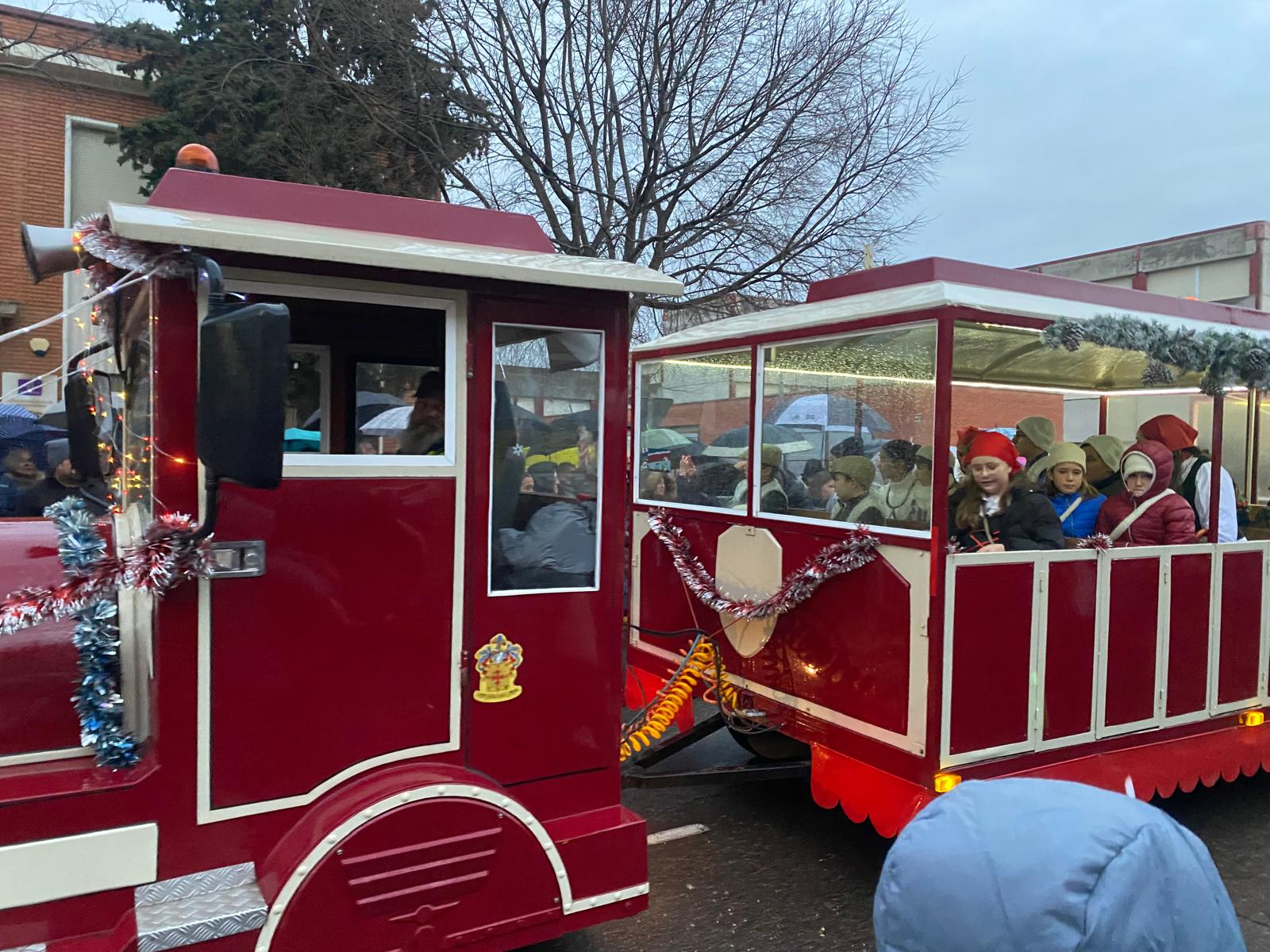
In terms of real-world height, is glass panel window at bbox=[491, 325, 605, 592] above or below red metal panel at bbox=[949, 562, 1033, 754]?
above

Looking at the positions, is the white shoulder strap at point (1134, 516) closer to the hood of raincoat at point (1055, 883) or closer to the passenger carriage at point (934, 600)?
the passenger carriage at point (934, 600)

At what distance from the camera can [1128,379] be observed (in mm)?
5676

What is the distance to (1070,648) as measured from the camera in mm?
3773

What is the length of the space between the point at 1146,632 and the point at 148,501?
4092mm

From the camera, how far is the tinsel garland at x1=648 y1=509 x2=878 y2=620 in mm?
3787

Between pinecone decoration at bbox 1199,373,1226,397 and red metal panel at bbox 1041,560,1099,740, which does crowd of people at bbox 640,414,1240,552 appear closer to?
red metal panel at bbox 1041,560,1099,740

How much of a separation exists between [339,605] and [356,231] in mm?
1108

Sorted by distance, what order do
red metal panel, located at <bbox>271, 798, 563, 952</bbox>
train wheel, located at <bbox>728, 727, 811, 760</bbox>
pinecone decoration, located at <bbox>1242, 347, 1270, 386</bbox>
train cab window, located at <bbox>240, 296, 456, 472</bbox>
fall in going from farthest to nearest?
train wheel, located at <bbox>728, 727, 811, 760</bbox>, pinecone decoration, located at <bbox>1242, 347, 1270, 386</bbox>, train cab window, located at <bbox>240, 296, 456, 472</bbox>, red metal panel, located at <bbox>271, 798, 563, 952</bbox>

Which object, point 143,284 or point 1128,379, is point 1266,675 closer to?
point 1128,379

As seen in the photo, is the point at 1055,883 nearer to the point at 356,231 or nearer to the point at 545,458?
the point at 545,458

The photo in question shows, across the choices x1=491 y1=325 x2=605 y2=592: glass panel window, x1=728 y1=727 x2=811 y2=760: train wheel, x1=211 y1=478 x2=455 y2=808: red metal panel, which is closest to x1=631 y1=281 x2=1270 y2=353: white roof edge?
x1=491 y1=325 x2=605 y2=592: glass panel window

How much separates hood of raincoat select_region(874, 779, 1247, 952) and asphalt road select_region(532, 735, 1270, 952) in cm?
259

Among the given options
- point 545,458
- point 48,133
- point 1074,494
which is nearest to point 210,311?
point 545,458

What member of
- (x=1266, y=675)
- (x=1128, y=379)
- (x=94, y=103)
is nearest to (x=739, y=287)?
(x=1128, y=379)
